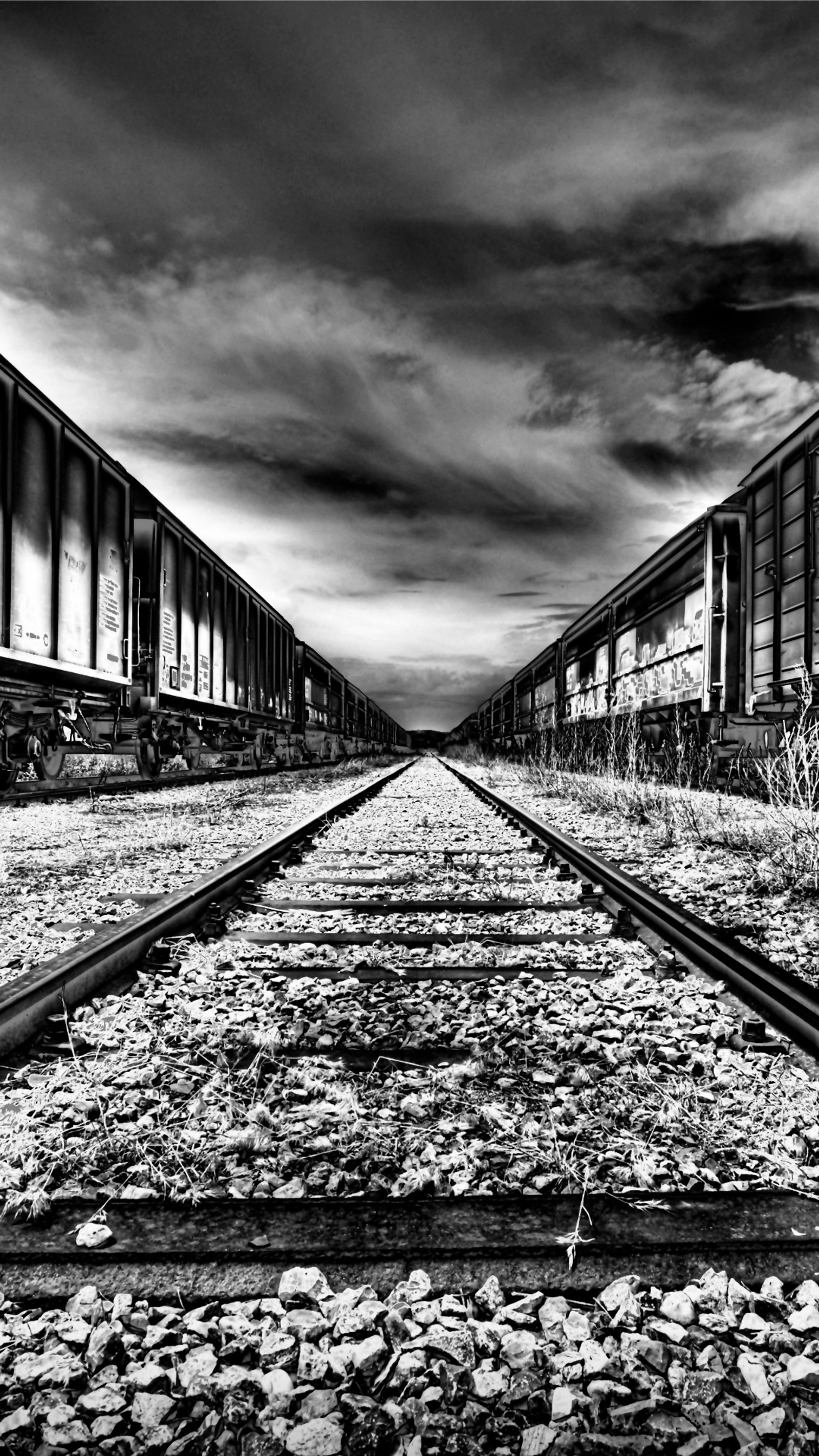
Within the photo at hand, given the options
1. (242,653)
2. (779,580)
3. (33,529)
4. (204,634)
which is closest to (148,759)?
(204,634)

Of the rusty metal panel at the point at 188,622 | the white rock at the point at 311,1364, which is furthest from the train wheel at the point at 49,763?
the white rock at the point at 311,1364

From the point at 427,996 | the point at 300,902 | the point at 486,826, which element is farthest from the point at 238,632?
the point at 427,996

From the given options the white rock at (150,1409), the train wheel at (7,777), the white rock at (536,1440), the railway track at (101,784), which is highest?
the train wheel at (7,777)

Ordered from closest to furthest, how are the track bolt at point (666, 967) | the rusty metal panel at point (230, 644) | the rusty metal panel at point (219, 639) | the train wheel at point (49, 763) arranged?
1. the track bolt at point (666, 967)
2. the train wheel at point (49, 763)
3. the rusty metal panel at point (219, 639)
4. the rusty metal panel at point (230, 644)

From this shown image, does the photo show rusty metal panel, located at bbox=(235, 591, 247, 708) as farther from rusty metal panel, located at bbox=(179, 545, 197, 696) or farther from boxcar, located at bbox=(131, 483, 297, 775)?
rusty metal panel, located at bbox=(179, 545, 197, 696)

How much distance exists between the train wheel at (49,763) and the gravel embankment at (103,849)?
29.5 inches

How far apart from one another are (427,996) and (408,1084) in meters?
0.61

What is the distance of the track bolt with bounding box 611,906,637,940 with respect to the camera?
3145 millimetres

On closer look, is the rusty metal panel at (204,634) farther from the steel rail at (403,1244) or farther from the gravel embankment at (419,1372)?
the gravel embankment at (419,1372)

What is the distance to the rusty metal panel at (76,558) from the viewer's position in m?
7.88

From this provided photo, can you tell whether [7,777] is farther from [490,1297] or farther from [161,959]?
[490,1297]

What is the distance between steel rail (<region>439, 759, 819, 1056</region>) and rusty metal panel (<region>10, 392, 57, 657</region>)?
5.74m

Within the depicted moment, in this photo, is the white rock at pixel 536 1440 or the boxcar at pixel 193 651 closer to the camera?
the white rock at pixel 536 1440

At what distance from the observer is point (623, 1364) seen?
99 centimetres
